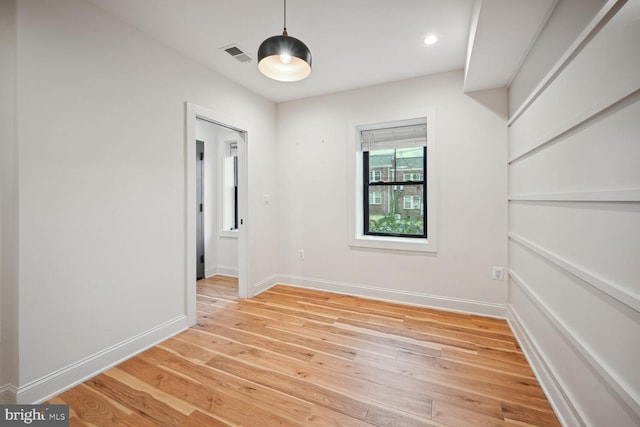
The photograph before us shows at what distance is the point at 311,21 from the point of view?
2174 mm

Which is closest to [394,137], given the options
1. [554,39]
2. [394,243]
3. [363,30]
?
[394,243]

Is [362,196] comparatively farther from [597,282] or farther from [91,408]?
[91,408]

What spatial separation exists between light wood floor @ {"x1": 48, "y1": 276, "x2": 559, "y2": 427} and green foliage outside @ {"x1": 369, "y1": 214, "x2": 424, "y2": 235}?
3.54ft

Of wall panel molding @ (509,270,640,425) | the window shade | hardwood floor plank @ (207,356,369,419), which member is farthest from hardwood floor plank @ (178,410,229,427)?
the window shade

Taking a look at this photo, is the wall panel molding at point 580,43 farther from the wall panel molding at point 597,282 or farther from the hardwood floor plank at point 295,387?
the hardwood floor plank at point 295,387

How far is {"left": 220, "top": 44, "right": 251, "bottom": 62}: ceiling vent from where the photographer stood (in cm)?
253

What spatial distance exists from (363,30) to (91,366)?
10.9 ft

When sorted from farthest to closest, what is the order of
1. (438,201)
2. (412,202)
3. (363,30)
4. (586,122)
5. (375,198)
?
(375,198) → (412,202) → (438,201) → (363,30) → (586,122)

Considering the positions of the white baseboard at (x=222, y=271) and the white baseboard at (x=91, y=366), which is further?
the white baseboard at (x=222, y=271)

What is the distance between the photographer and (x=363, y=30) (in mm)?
2287

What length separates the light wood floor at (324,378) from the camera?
62.4 inches

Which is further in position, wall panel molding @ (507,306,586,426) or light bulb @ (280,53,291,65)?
light bulb @ (280,53,291,65)

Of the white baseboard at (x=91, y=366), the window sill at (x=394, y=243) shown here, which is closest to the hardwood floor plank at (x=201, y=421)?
the white baseboard at (x=91, y=366)

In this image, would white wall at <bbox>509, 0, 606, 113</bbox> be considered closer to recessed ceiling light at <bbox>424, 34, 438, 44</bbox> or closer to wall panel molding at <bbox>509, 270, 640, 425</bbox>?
recessed ceiling light at <bbox>424, 34, 438, 44</bbox>
